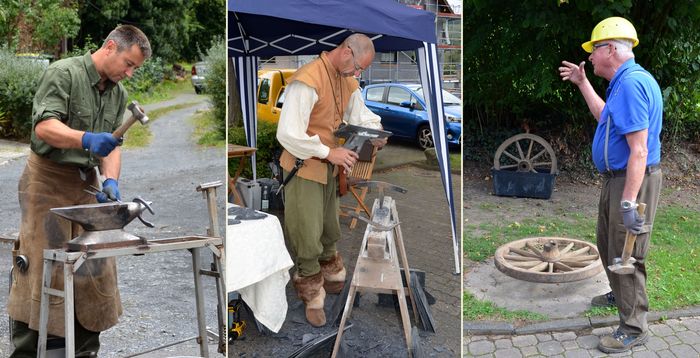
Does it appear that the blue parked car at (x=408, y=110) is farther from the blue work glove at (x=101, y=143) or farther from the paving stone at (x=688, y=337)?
the paving stone at (x=688, y=337)

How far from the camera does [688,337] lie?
3.59 meters

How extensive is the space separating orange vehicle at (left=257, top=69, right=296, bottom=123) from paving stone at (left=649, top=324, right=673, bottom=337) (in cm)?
254

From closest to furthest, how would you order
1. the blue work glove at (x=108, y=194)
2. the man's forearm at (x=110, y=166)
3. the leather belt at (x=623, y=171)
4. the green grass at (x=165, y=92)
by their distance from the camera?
the blue work glove at (x=108, y=194), the man's forearm at (x=110, y=166), the leather belt at (x=623, y=171), the green grass at (x=165, y=92)

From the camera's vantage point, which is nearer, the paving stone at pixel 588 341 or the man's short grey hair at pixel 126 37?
the man's short grey hair at pixel 126 37

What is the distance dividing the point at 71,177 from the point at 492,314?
2.29 meters

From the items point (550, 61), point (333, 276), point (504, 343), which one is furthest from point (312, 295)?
point (550, 61)

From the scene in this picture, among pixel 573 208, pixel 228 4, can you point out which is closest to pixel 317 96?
pixel 228 4

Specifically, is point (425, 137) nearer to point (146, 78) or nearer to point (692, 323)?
point (692, 323)

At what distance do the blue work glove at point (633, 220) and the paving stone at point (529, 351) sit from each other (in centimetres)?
78

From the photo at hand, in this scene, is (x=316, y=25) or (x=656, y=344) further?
(x=656, y=344)

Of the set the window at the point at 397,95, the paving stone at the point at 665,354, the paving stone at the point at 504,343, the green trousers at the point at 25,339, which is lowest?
the paving stone at the point at 504,343

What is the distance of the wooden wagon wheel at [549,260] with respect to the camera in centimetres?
386

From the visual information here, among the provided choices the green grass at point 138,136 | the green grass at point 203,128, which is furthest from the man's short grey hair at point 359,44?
the green grass at point 138,136

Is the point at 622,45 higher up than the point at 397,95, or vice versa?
the point at 622,45
